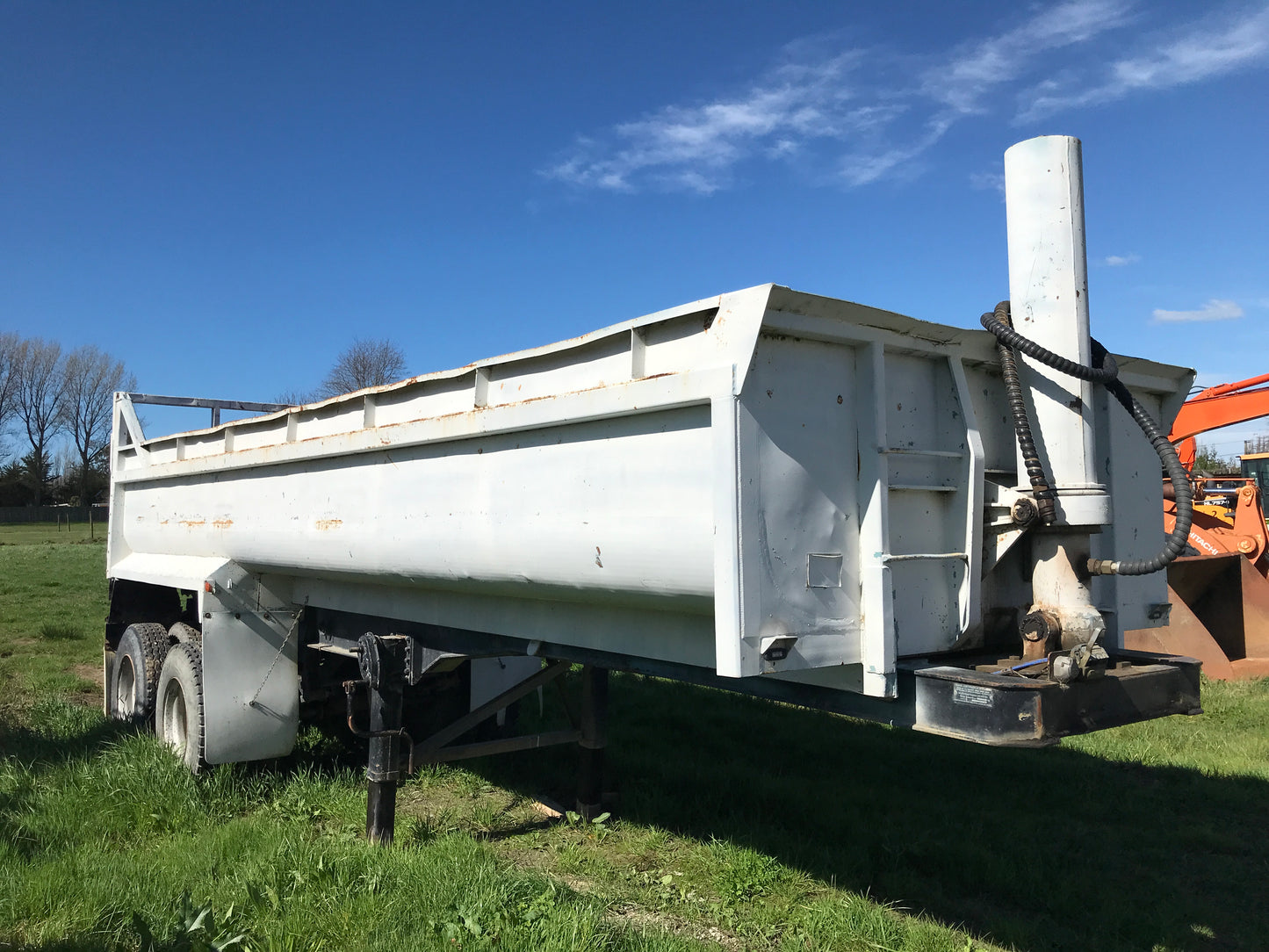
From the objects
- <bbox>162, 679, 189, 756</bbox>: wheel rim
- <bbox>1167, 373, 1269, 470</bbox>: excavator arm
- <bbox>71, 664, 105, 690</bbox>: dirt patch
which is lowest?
<bbox>71, 664, 105, 690</bbox>: dirt patch

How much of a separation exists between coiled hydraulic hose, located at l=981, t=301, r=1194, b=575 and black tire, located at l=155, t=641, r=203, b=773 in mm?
4547

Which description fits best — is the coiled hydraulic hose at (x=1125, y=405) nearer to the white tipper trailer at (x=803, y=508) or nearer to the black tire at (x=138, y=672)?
the white tipper trailer at (x=803, y=508)

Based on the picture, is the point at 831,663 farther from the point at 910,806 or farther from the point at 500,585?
the point at 910,806

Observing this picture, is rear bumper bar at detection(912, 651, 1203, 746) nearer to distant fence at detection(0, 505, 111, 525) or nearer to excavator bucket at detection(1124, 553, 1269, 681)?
excavator bucket at detection(1124, 553, 1269, 681)

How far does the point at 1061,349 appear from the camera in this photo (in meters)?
3.15

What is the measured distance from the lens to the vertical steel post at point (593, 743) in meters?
5.34

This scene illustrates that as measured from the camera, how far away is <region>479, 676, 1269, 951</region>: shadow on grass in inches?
160

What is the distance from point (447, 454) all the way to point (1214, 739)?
6028 millimetres

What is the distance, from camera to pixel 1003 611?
3.36m

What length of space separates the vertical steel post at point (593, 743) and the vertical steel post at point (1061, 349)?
2.79 m

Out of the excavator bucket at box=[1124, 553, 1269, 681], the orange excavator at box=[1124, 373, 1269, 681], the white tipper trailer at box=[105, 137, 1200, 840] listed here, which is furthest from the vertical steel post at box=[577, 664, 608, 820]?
the excavator bucket at box=[1124, 553, 1269, 681]

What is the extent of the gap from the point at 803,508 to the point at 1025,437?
0.85 m

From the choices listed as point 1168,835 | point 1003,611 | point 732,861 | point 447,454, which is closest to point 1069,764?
point 1168,835

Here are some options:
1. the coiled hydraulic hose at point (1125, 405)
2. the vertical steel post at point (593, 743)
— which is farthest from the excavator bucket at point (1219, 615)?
the coiled hydraulic hose at point (1125, 405)
